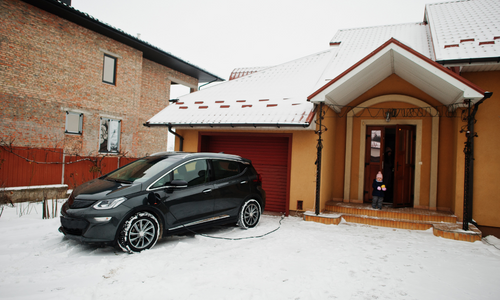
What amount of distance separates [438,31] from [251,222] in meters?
8.05

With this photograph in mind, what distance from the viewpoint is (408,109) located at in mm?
9375

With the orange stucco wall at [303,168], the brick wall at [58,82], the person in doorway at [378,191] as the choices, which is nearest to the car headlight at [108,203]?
the orange stucco wall at [303,168]

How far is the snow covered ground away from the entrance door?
271 cm

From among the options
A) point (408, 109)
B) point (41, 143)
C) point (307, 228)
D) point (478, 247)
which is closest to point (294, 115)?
point (307, 228)

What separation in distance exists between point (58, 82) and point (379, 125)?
1264cm

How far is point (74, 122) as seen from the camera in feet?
44.9

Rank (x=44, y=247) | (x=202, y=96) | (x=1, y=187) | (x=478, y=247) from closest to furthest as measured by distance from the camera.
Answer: (x=44, y=247)
(x=478, y=247)
(x=1, y=187)
(x=202, y=96)

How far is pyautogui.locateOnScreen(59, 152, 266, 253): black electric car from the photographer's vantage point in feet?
15.8

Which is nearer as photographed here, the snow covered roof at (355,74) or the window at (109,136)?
the snow covered roof at (355,74)

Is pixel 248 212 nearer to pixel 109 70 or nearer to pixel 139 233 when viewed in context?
pixel 139 233

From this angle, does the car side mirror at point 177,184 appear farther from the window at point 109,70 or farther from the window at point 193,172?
the window at point 109,70

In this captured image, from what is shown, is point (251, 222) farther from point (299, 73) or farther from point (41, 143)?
point (41, 143)

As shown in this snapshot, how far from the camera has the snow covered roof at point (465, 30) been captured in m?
7.32

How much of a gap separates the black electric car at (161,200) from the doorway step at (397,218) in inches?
88.0
